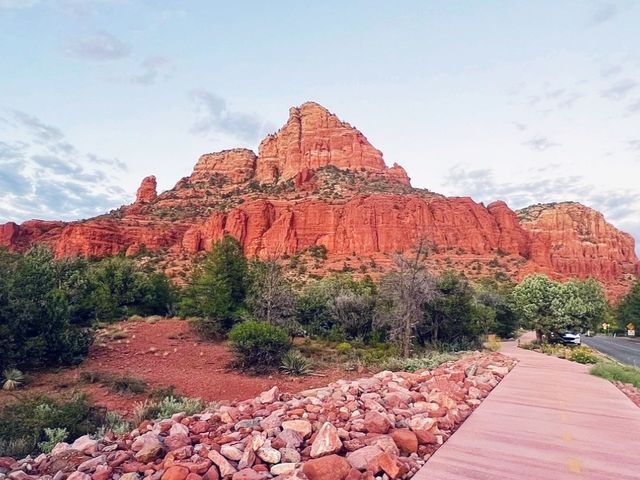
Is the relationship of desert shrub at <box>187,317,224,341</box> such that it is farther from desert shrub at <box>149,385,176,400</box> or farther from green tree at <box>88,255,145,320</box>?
desert shrub at <box>149,385,176,400</box>

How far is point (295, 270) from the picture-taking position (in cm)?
6969

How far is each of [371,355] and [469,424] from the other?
1159 cm

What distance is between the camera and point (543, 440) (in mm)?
5191

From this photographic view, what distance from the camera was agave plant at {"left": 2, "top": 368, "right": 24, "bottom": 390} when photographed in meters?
12.1

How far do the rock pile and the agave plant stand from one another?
809cm

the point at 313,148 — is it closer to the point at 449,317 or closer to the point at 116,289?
the point at 116,289

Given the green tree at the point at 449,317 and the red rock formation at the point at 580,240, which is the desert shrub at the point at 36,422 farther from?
the red rock formation at the point at 580,240

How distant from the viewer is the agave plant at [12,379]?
1206 cm

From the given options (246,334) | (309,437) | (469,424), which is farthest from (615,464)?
(246,334)

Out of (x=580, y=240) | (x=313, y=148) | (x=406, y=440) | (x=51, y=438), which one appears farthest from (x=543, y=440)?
(x=580, y=240)

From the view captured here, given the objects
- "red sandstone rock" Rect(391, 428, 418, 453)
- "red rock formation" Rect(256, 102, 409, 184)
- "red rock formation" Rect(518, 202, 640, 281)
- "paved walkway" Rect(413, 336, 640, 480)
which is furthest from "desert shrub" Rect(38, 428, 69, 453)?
"red rock formation" Rect(256, 102, 409, 184)

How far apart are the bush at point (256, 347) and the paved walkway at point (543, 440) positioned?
8.92 m

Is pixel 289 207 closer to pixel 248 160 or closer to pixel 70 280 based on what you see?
pixel 248 160

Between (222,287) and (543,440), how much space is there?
62.1ft
